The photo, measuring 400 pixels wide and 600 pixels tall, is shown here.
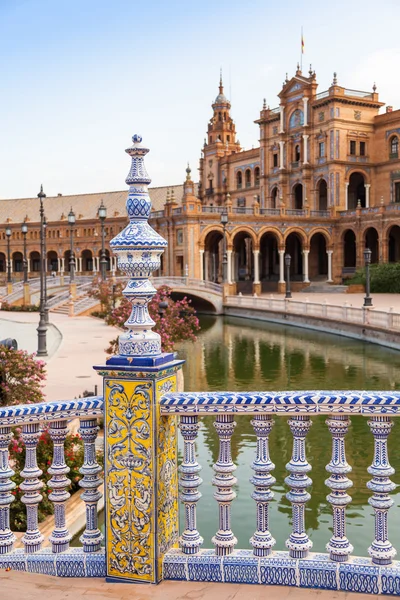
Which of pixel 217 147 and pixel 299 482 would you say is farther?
pixel 217 147

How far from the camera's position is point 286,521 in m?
7.71

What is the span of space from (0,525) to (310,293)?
46810 millimetres

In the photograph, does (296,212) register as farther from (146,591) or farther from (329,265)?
(146,591)

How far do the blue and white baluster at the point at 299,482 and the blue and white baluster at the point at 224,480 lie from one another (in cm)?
33

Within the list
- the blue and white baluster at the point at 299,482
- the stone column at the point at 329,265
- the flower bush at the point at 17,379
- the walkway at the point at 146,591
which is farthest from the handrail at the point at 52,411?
the stone column at the point at 329,265

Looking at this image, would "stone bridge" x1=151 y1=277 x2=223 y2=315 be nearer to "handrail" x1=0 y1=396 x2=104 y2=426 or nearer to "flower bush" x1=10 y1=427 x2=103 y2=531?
"flower bush" x1=10 y1=427 x2=103 y2=531

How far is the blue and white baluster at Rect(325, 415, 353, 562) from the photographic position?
11.2ft

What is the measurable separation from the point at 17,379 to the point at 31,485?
5.84 metres

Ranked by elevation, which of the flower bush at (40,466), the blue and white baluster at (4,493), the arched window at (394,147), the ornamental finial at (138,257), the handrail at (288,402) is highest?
the arched window at (394,147)

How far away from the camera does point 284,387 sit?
16.6 m

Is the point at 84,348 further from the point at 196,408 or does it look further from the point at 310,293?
the point at 310,293

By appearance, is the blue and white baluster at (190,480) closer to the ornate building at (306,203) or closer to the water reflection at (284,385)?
the water reflection at (284,385)

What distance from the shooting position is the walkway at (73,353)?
531 inches

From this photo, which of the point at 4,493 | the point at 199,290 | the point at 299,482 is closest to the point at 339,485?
the point at 299,482
